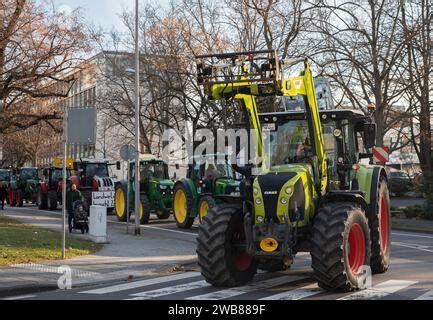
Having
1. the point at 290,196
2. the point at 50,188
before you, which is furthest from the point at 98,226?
the point at 50,188

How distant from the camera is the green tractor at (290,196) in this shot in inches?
345

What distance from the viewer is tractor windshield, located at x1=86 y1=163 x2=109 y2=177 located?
29837 millimetres

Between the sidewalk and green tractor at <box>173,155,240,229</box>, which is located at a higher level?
green tractor at <box>173,155,240,229</box>

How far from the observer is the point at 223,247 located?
9.37 metres

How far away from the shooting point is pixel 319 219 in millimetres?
8922

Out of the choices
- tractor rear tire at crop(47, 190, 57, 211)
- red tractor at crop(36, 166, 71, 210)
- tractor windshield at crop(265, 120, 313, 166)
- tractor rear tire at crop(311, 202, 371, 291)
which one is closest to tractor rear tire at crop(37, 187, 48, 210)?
red tractor at crop(36, 166, 71, 210)

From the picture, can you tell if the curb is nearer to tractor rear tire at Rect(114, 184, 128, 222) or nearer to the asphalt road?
the asphalt road

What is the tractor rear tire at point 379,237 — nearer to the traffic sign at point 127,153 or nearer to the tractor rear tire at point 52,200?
the traffic sign at point 127,153

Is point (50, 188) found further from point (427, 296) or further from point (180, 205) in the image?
point (427, 296)

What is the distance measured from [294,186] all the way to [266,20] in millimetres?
20733

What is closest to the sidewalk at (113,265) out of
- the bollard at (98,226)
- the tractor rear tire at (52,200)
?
the bollard at (98,226)

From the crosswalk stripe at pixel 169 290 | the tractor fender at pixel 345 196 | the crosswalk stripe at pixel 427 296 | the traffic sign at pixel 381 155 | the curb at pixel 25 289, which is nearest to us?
the crosswalk stripe at pixel 427 296

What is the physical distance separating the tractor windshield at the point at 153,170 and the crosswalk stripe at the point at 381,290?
1621cm

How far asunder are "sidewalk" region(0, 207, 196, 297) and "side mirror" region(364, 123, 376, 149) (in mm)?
4922
